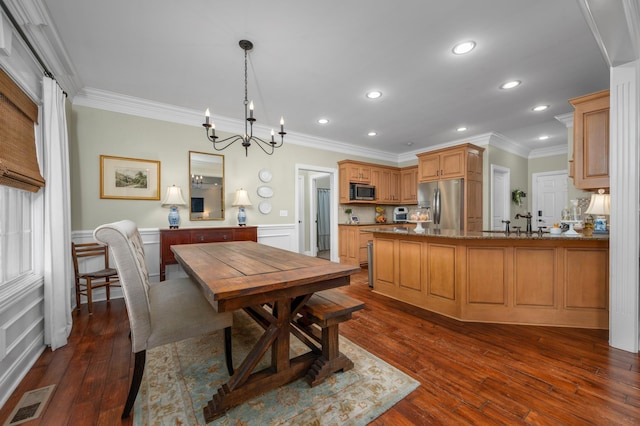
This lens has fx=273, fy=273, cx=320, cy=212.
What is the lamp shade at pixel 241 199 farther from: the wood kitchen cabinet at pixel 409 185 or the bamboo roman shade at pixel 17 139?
the wood kitchen cabinet at pixel 409 185

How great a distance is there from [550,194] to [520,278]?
4692mm

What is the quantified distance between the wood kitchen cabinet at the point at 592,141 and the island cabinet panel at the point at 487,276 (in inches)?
45.0

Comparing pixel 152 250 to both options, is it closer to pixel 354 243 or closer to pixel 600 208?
pixel 354 243

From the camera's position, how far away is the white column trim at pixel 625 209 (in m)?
2.12

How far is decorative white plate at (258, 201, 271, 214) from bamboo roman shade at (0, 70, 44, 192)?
2724 mm

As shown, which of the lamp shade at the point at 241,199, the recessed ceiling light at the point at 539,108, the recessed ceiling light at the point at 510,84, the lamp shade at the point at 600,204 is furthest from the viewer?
the lamp shade at the point at 241,199

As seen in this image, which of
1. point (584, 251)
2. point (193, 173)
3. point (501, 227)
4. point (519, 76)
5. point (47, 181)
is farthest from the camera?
point (501, 227)

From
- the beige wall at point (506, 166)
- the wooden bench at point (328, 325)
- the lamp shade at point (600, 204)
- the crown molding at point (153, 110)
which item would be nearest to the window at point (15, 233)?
the crown molding at point (153, 110)

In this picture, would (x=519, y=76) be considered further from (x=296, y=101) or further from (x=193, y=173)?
(x=193, y=173)

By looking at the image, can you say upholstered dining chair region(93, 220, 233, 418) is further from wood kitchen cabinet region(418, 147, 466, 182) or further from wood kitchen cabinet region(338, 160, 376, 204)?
wood kitchen cabinet region(418, 147, 466, 182)

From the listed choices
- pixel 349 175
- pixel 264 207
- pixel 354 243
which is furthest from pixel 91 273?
pixel 349 175

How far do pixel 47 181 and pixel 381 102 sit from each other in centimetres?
365

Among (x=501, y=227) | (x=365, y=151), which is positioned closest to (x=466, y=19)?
(x=365, y=151)

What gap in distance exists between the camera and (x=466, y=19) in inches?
82.3
